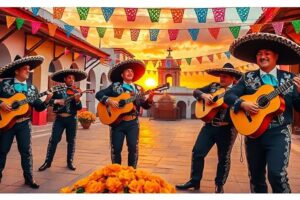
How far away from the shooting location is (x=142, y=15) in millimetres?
8422

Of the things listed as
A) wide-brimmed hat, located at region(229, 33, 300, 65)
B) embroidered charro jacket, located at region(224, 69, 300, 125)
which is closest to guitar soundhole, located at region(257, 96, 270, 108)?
embroidered charro jacket, located at region(224, 69, 300, 125)

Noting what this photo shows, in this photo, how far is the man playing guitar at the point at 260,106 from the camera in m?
2.78

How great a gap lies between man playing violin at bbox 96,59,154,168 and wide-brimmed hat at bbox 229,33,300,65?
159 cm

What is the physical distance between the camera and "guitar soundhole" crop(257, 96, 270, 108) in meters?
2.92

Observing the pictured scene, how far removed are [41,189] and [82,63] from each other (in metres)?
13.3

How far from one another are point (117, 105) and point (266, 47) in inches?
86.8

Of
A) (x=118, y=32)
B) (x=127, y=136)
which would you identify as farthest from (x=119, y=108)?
(x=118, y=32)

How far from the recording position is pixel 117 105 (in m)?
4.34

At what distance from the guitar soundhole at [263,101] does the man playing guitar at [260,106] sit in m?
0.04

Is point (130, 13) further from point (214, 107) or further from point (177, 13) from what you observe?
point (214, 107)

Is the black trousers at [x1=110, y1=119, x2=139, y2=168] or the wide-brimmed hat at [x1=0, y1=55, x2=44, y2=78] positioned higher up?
the wide-brimmed hat at [x1=0, y1=55, x2=44, y2=78]

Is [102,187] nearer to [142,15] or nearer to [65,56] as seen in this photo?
[142,15]

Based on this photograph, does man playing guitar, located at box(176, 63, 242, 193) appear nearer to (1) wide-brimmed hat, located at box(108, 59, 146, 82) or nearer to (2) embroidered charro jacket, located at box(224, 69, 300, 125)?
(2) embroidered charro jacket, located at box(224, 69, 300, 125)
